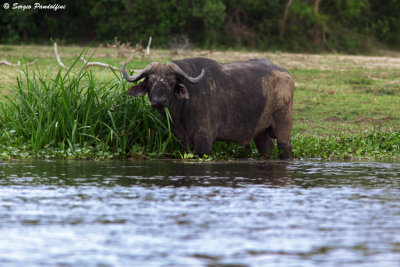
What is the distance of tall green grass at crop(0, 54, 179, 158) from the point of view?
370 inches

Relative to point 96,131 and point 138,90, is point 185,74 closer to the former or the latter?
point 138,90

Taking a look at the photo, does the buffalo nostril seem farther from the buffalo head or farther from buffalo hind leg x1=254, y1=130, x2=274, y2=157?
buffalo hind leg x1=254, y1=130, x2=274, y2=157

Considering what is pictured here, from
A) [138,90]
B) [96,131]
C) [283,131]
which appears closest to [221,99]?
[138,90]

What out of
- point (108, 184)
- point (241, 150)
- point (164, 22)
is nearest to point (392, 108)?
point (241, 150)

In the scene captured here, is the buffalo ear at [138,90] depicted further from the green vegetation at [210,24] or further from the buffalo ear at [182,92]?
the green vegetation at [210,24]

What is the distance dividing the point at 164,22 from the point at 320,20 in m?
7.70

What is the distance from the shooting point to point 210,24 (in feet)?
111

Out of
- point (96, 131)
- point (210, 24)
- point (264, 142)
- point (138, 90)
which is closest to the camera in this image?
point (138, 90)

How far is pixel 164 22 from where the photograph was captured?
33.1 meters

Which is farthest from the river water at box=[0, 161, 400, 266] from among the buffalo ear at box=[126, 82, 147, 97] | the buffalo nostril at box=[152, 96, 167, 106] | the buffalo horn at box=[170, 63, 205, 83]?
the buffalo horn at box=[170, 63, 205, 83]

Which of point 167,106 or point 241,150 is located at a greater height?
point 167,106

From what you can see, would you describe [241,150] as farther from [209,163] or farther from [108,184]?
[108,184]

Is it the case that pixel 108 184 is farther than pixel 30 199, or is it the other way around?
pixel 108 184

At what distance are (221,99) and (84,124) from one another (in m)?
1.80
